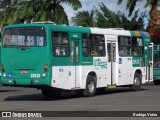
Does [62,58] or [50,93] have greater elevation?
[62,58]

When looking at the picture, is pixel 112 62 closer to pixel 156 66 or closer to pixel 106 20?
pixel 156 66

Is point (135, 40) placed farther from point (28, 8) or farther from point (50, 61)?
point (28, 8)

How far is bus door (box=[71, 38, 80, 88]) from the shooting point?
21578 mm

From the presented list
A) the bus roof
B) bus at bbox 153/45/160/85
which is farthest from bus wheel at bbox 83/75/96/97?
bus at bbox 153/45/160/85

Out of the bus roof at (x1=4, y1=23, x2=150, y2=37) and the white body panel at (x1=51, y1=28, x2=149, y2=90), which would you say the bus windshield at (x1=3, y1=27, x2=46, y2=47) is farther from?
the white body panel at (x1=51, y1=28, x2=149, y2=90)

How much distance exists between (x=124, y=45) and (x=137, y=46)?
1429 millimetres

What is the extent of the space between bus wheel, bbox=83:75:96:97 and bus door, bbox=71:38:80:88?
62 cm

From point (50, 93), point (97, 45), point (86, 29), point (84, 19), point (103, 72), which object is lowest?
point (50, 93)

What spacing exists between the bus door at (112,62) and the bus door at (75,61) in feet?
8.27

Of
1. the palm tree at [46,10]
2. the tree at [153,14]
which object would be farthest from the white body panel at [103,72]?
the tree at [153,14]

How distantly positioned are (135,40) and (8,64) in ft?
25.8

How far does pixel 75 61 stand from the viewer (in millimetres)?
21703

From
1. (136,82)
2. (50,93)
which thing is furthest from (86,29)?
(136,82)

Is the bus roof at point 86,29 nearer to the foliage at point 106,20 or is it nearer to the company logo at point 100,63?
the company logo at point 100,63
